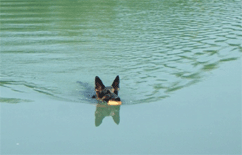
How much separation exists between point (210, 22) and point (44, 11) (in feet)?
28.6

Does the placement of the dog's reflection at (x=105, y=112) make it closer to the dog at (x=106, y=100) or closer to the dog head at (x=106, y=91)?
the dog at (x=106, y=100)

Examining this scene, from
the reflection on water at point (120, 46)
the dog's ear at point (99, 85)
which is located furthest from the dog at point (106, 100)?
the reflection on water at point (120, 46)

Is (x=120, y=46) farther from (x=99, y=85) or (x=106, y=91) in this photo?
(x=106, y=91)

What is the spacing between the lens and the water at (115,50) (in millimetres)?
10438

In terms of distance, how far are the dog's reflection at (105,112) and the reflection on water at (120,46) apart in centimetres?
65

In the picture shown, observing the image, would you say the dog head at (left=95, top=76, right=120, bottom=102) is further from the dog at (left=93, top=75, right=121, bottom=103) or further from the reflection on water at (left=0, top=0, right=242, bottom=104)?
the reflection on water at (left=0, top=0, right=242, bottom=104)

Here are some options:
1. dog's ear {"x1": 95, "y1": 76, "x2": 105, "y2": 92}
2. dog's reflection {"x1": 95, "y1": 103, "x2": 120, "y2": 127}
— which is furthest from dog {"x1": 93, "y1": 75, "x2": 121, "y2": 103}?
dog's reflection {"x1": 95, "y1": 103, "x2": 120, "y2": 127}

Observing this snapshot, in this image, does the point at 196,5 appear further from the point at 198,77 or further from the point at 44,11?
the point at 198,77

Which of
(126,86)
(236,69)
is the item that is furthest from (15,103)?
(236,69)

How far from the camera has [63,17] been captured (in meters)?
20.4

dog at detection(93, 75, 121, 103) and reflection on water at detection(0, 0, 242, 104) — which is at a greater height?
reflection on water at detection(0, 0, 242, 104)

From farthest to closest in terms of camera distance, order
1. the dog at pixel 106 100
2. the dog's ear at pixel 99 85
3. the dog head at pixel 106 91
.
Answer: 1. the dog's ear at pixel 99 85
2. the dog head at pixel 106 91
3. the dog at pixel 106 100

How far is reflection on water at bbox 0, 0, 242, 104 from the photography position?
10992mm

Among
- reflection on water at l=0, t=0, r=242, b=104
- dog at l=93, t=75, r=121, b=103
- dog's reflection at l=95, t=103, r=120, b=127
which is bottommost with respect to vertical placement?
dog's reflection at l=95, t=103, r=120, b=127
